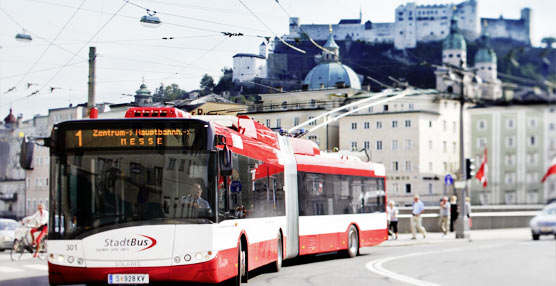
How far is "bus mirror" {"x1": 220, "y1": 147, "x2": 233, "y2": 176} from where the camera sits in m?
14.6

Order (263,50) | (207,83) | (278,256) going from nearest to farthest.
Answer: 1. (278,256)
2. (207,83)
3. (263,50)

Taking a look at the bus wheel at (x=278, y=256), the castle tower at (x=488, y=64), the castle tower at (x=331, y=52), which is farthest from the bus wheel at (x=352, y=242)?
the castle tower at (x=331, y=52)

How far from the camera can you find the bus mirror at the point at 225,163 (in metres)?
14.6

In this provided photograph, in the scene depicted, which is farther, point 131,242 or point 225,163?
point 225,163

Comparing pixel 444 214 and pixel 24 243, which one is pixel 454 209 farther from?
pixel 24 243

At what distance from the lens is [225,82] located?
2564 cm

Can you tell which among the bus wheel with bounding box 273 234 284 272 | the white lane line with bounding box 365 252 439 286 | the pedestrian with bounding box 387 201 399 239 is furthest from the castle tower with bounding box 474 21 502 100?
the pedestrian with bounding box 387 201 399 239

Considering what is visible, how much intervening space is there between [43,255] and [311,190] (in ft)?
28.2

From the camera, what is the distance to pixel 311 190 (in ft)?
77.2

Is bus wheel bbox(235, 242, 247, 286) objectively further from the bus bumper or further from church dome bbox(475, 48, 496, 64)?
church dome bbox(475, 48, 496, 64)

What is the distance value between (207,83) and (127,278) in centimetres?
1150

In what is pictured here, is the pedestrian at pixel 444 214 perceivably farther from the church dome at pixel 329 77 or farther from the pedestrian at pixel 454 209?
the church dome at pixel 329 77

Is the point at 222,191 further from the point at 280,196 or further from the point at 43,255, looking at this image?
the point at 43,255

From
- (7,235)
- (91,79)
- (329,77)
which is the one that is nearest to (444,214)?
(329,77)
